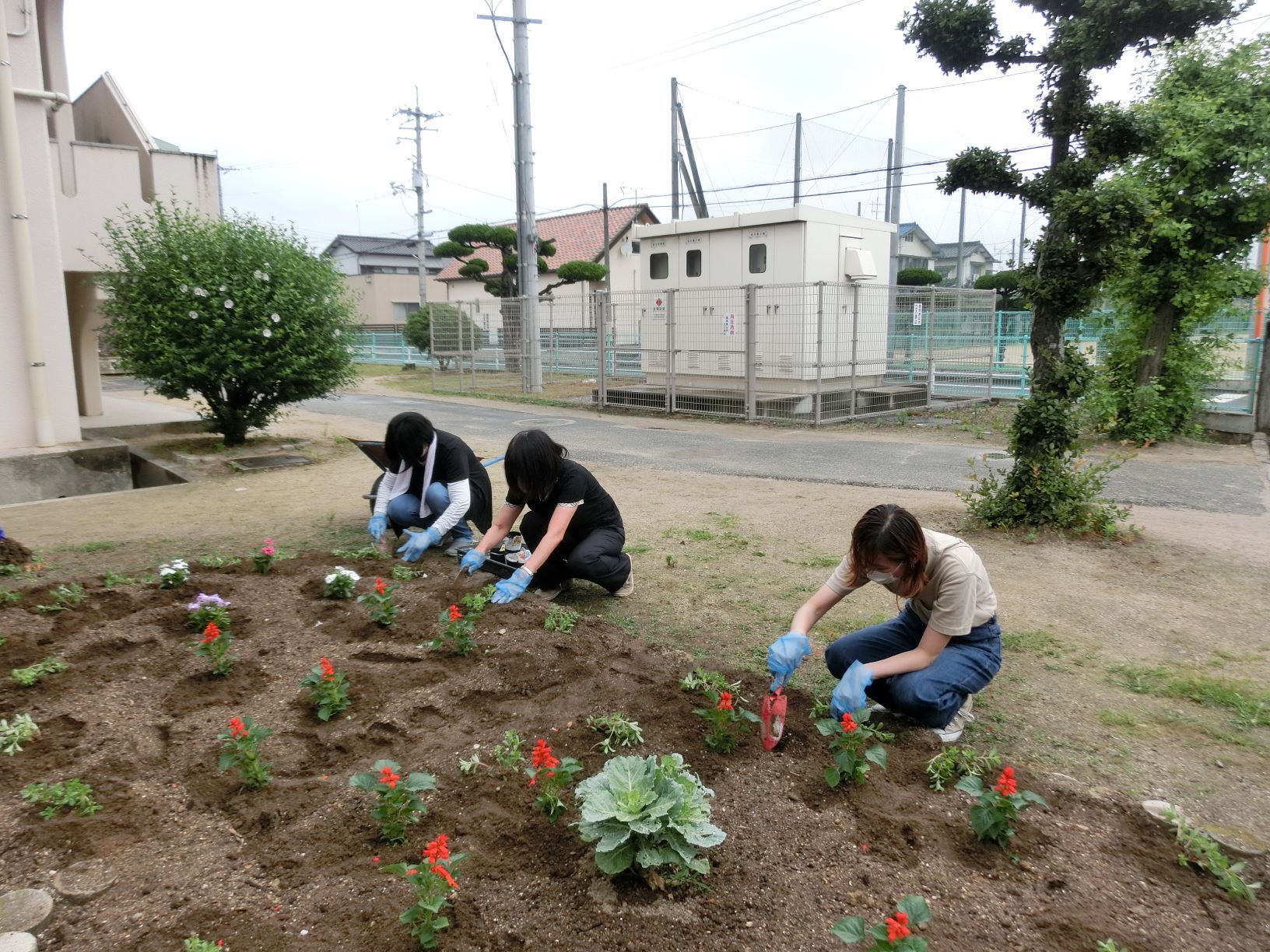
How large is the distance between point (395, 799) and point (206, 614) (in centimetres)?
209

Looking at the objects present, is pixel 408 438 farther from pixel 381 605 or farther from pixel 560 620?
pixel 560 620

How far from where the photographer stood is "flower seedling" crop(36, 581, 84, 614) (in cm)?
406

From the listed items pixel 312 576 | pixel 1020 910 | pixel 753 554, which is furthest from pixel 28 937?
pixel 753 554

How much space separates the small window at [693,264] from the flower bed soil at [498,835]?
11.1m

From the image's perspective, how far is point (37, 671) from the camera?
10.8 ft

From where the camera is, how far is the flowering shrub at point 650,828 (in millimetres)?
2088

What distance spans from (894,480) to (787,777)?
592 cm

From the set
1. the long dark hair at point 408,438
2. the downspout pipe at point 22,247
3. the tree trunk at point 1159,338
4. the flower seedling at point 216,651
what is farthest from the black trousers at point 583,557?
the tree trunk at point 1159,338

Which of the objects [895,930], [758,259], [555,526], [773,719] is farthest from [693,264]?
[895,930]

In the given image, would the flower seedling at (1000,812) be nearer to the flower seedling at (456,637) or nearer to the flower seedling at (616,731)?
the flower seedling at (616,731)

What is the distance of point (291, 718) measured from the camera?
123 inches

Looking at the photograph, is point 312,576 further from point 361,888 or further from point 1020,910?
point 1020,910

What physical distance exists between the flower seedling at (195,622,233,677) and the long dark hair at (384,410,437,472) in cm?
176

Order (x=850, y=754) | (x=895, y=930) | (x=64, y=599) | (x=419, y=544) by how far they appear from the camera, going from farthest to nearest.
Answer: (x=419, y=544) → (x=64, y=599) → (x=850, y=754) → (x=895, y=930)
